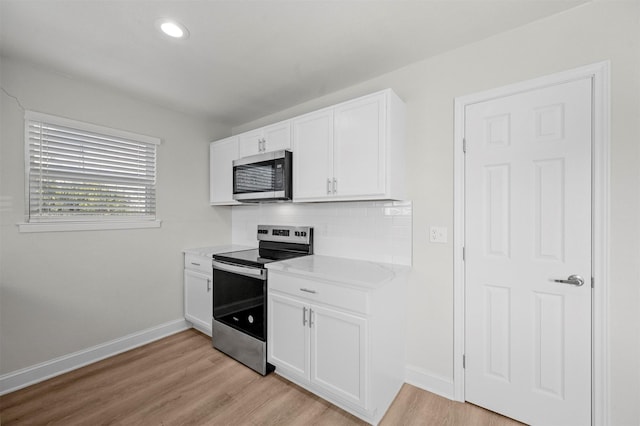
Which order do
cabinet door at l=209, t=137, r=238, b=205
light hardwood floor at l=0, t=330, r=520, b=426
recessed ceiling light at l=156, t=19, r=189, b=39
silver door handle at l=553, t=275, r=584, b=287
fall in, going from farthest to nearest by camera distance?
1. cabinet door at l=209, t=137, r=238, b=205
2. light hardwood floor at l=0, t=330, r=520, b=426
3. recessed ceiling light at l=156, t=19, r=189, b=39
4. silver door handle at l=553, t=275, r=584, b=287

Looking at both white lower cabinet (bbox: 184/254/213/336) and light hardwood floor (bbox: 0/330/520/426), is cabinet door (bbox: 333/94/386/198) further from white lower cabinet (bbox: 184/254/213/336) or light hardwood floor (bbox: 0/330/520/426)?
white lower cabinet (bbox: 184/254/213/336)

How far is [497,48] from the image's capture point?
1.84 m

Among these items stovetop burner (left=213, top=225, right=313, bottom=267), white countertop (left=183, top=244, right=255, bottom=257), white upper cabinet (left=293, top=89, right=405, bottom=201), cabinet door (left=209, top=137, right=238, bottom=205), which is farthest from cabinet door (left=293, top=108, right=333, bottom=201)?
white countertop (left=183, top=244, right=255, bottom=257)

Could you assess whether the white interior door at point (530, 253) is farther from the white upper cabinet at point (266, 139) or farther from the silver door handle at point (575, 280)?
the white upper cabinet at point (266, 139)

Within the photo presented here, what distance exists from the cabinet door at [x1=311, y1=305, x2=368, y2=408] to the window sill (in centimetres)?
200

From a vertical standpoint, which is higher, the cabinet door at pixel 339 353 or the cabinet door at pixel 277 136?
the cabinet door at pixel 277 136

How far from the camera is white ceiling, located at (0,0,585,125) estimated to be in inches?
62.1

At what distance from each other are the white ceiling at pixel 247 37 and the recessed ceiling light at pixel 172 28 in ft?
0.14

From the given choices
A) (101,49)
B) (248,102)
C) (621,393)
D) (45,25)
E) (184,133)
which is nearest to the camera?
(621,393)

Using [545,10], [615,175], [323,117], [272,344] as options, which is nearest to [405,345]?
[272,344]

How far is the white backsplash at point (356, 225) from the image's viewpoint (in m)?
2.22

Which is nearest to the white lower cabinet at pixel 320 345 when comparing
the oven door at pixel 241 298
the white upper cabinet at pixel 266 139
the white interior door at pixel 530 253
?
the oven door at pixel 241 298

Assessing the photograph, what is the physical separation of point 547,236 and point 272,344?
2.02 metres

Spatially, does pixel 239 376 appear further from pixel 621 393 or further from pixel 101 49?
pixel 101 49
